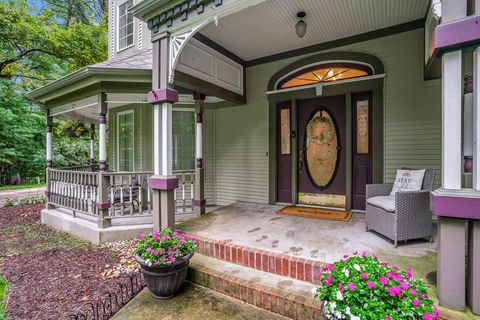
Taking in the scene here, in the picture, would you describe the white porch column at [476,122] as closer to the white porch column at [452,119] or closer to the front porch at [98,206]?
the white porch column at [452,119]

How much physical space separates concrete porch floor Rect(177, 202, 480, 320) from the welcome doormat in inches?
5.5

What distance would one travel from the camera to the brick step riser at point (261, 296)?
2.04 meters

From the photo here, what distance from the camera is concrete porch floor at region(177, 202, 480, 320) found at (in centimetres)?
243

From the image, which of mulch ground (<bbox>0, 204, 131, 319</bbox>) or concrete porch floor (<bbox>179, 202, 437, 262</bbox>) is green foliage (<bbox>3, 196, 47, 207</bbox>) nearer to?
mulch ground (<bbox>0, 204, 131, 319</bbox>)

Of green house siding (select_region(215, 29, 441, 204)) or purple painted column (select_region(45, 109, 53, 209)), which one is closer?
green house siding (select_region(215, 29, 441, 204))

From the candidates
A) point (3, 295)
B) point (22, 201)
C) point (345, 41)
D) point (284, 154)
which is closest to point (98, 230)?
point (3, 295)

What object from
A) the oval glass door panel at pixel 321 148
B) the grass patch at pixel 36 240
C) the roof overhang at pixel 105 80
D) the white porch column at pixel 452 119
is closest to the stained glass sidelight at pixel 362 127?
the oval glass door panel at pixel 321 148

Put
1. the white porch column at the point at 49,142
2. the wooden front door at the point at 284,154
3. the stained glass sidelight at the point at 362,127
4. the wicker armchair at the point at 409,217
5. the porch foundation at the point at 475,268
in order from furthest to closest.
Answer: the white porch column at the point at 49,142 → the wooden front door at the point at 284,154 → the stained glass sidelight at the point at 362,127 → the wicker armchair at the point at 409,217 → the porch foundation at the point at 475,268

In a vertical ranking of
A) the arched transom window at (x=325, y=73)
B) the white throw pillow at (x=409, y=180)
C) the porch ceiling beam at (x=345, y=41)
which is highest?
the porch ceiling beam at (x=345, y=41)

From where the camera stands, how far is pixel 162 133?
3.48 metres

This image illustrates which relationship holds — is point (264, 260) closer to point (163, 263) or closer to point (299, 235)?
point (299, 235)

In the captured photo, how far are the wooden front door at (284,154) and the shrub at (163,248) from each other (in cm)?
269

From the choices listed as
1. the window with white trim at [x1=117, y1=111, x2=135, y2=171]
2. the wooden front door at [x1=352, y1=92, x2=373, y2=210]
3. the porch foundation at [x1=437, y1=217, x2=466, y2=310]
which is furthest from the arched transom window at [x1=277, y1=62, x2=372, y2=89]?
the window with white trim at [x1=117, y1=111, x2=135, y2=171]

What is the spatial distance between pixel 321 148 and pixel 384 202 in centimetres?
183
